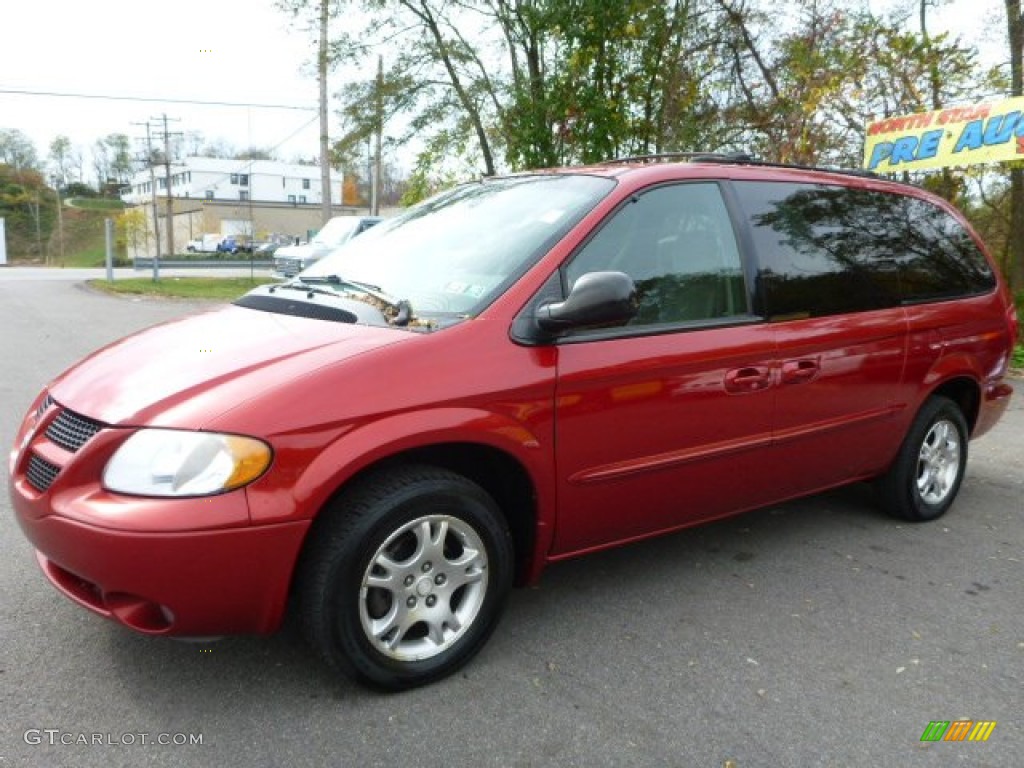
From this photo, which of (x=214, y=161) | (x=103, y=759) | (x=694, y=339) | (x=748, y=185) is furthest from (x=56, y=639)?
(x=214, y=161)

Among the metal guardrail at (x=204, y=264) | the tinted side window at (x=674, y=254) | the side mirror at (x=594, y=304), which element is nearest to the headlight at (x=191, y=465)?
the side mirror at (x=594, y=304)

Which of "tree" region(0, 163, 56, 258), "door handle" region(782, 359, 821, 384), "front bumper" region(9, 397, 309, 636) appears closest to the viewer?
"front bumper" region(9, 397, 309, 636)

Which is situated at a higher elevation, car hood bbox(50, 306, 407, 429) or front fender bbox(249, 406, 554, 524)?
car hood bbox(50, 306, 407, 429)

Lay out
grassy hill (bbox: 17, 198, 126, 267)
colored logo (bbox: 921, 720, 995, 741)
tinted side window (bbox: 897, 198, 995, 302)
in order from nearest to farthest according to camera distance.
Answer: colored logo (bbox: 921, 720, 995, 741) < tinted side window (bbox: 897, 198, 995, 302) < grassy hill (bbox: 17, 198, 126, 267)

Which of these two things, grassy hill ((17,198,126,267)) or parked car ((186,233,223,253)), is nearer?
parked car ((186,233,223,253))

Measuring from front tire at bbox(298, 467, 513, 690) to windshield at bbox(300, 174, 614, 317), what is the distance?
26.8 inches

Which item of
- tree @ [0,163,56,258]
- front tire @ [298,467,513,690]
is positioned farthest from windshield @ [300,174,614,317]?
tree @ [0,163,56,258]

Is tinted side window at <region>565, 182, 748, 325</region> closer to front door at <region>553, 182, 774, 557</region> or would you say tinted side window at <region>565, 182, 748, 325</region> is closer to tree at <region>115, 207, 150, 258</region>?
front door at <region>553, 182, 774, 557</region>

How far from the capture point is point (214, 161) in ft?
300

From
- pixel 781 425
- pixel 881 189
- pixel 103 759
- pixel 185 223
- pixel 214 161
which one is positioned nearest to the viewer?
pixel 103 759

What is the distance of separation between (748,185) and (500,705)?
2393mm

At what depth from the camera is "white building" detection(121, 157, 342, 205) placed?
89.7 metres

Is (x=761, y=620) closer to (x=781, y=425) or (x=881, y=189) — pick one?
(x=781, y=425)

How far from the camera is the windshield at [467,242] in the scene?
9.75ft
